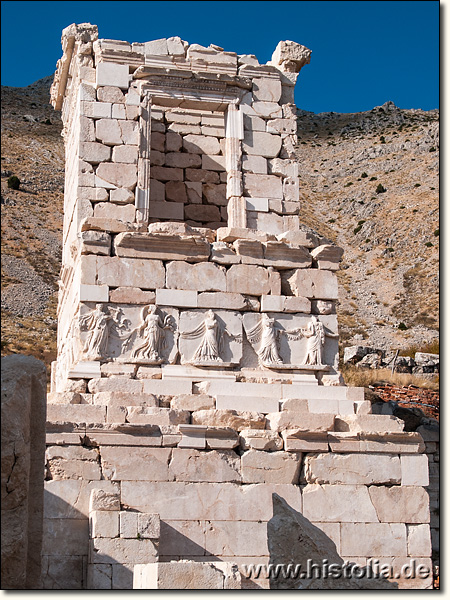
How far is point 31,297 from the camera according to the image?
32.7 meters

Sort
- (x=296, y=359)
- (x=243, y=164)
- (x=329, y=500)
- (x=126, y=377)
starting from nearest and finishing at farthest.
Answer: (x=329, y=500) → (x=126, y=377) → (x=296, y=359) → (x=243, y=164)

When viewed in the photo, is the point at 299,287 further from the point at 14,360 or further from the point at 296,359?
the point at 14,360

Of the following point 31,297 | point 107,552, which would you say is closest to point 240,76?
point 107,552

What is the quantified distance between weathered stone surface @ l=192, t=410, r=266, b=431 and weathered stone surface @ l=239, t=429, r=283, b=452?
0.16m

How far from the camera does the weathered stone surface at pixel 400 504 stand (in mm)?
10664

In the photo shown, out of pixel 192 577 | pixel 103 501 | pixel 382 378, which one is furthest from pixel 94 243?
pixel 382 378

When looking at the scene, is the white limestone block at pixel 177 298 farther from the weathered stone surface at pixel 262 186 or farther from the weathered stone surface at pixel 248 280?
the weathered stone surface at pixel 262 186

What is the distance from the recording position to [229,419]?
35.5 ft

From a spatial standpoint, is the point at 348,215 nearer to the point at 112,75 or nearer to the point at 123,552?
the point at 112,75

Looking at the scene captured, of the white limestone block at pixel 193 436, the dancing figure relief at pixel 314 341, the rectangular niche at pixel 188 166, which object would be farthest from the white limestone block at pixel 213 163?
the white limestone block at pixel 193 436

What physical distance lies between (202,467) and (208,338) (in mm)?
1959

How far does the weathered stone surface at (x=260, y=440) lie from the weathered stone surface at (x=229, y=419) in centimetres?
16

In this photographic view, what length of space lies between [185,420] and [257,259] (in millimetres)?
2639

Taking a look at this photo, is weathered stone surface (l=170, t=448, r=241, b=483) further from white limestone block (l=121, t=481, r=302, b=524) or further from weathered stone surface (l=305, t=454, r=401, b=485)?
weathered stone surface (l=305, t=454, r=401, b=485)
